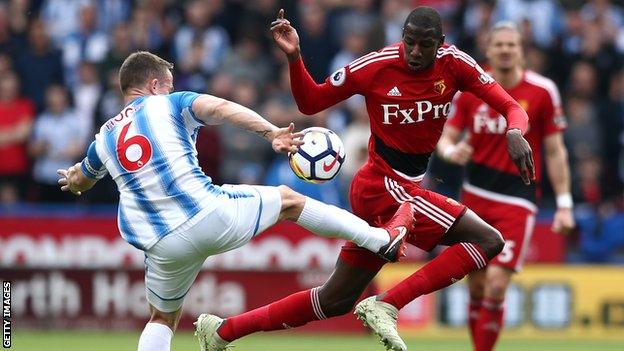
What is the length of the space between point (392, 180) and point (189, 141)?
1659 mm

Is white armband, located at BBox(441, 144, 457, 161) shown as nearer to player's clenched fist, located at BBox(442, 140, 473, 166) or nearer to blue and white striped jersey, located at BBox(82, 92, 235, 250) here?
player's clenched fist, located at BBox(442, 140, 473, 166)

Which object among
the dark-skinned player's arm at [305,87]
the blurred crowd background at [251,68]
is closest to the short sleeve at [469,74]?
the dark-skinned player's arm at [305,87]

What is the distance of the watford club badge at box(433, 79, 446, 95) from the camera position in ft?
30.8

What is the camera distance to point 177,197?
8539 millimetres

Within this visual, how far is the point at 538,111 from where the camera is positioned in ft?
37.6

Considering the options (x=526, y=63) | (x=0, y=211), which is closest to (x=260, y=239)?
(x=0, y=211)

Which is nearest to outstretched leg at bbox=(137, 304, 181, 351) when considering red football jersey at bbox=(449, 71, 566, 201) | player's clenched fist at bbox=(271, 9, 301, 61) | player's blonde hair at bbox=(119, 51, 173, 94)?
player's blonde hair at bbox=(119, 51, 173, 94)

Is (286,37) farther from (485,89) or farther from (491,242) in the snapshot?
(491,242)

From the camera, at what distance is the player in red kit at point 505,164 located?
11.3 metres

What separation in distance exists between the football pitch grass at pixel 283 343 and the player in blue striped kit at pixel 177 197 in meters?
4.39

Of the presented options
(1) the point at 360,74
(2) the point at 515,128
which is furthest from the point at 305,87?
(2) the point at 515,128

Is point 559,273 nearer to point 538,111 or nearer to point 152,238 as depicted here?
point 538,111

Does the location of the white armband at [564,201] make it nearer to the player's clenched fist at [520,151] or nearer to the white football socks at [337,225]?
the player's clenched fist at [520,151]

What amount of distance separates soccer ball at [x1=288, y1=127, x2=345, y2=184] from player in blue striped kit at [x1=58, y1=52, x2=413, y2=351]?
0.20 meters
